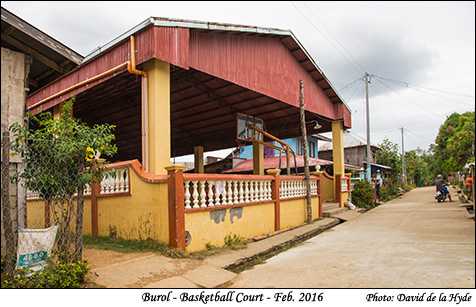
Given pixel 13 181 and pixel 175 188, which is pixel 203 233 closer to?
pixel 175 188

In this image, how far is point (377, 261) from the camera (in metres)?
5.09

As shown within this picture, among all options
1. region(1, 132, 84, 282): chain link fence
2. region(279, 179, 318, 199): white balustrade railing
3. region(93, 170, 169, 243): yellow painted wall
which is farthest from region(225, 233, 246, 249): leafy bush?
region(1, 132, 84, 282): chain link fence

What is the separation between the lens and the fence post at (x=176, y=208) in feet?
16.6

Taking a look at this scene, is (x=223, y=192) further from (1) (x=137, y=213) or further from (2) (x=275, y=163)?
(2) (x=275, y=163)

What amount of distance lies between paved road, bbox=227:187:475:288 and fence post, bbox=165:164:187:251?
3.86 feet

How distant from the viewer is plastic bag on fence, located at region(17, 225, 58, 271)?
3350 millimetres

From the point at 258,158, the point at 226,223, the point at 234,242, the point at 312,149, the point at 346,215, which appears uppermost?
the point at 312,149

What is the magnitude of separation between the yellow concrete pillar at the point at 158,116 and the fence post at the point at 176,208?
104 centimetres

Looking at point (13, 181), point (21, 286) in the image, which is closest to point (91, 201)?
point (13, 181)

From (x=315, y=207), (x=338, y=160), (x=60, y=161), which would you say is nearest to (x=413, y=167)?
(x=338, y=160)

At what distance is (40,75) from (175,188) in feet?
13.3

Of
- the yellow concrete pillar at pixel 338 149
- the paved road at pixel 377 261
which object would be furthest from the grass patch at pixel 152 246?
the yellow concrete pillar at pixel 338 149

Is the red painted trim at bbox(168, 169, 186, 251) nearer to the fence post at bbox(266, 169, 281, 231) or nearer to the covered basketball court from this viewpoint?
the covered basketball court

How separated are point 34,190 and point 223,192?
3.32m
